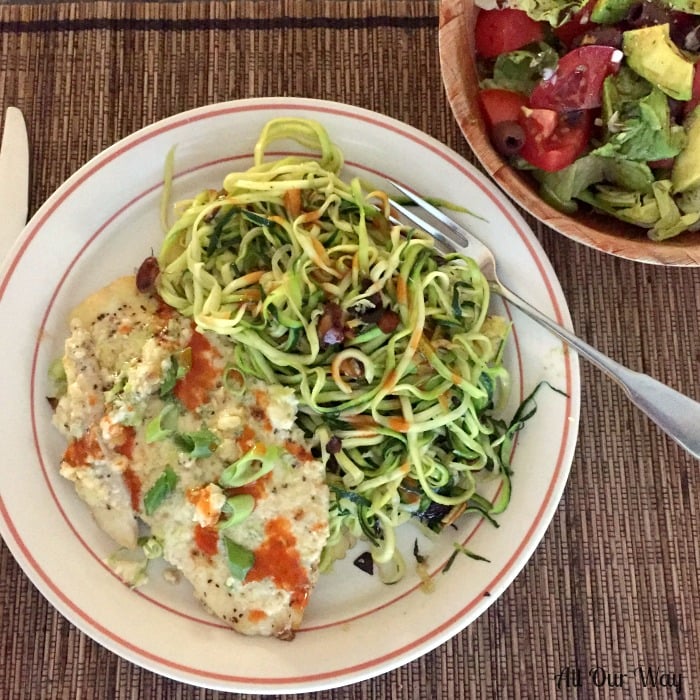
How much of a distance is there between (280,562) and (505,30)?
1.53m

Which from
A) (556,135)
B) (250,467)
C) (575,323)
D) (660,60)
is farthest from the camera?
(575,323)

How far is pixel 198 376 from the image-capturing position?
1.97 m

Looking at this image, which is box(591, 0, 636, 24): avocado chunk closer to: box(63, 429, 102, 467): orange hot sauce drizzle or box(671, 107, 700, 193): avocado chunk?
box(671, 107, 700, 193): avocado chunk

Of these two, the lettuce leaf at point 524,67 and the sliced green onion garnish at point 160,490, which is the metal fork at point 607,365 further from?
the sliced green onion garnish at point 160,490

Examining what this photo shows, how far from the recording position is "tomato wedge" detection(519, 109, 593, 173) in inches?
70.5

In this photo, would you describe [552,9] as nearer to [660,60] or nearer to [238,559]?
[660,60]

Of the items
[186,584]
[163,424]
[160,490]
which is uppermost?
[163,424]

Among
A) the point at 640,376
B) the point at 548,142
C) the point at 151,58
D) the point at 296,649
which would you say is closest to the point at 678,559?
the point at 640,376

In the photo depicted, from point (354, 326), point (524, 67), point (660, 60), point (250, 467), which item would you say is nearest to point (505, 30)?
point (524, 67)

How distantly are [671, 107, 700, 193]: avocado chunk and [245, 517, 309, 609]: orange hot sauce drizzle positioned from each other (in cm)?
135

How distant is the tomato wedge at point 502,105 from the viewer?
186cm

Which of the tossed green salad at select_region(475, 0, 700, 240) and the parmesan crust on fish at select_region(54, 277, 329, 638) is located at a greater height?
the tossed green salad at select_region(475, 0, 700, 240)

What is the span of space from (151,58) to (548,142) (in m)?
1.32

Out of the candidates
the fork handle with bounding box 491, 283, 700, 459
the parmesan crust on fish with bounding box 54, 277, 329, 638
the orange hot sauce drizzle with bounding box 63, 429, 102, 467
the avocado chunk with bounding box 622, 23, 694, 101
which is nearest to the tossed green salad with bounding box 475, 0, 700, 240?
the avocado chunk with bounding box 622, 23, 694, 101
